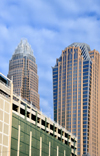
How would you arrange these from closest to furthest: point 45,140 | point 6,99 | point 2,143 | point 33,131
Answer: point 2,143, point 6,99, point 33,131, point 45,140

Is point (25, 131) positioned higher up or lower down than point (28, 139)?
higher up

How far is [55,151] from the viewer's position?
A: 120 m

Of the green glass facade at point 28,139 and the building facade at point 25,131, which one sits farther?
the green glass facade at point 28,139

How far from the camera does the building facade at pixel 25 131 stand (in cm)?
7719

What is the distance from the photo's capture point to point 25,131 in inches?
3740

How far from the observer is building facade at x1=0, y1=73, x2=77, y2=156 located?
253ft

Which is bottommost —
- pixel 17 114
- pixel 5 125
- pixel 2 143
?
pixel 2 143

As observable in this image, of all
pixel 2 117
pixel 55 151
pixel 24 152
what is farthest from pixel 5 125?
pixel 55 151

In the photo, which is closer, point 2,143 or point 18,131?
point 2,143

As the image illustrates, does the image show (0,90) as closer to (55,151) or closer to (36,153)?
(36,153)

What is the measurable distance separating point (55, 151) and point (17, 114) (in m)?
35.4

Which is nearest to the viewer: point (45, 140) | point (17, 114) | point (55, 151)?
point (17, 114)

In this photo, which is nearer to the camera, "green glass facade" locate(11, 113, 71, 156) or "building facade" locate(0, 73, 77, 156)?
"building facade" locate(0, 73, 77, 156)

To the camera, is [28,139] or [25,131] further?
[28,139]
